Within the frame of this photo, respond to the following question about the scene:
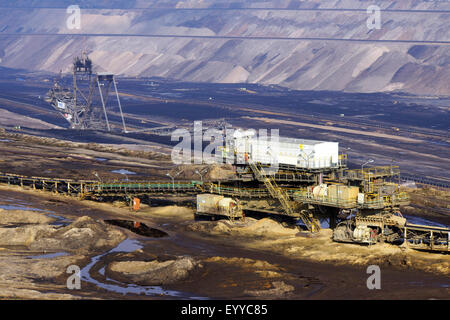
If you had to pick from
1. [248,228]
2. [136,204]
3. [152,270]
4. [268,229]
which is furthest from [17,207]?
[152,270]

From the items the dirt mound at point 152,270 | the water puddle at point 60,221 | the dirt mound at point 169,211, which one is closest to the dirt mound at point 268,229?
the dirt mound at point 169,211

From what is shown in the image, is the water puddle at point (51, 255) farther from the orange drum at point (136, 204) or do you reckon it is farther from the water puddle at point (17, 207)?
the orange drum at point (136, 204)

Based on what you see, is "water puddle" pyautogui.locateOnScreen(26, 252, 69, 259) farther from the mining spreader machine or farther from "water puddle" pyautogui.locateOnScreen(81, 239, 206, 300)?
the mining spreader machine

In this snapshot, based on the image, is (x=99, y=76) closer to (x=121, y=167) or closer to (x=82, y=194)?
(x=121, y=167)

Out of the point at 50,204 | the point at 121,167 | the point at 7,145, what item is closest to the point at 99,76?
the point at 7,145

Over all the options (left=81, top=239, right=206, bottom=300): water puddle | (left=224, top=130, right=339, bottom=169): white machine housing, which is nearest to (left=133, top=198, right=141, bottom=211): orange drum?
(left=224, top=130, right=339, bottom=169): white machine housing
